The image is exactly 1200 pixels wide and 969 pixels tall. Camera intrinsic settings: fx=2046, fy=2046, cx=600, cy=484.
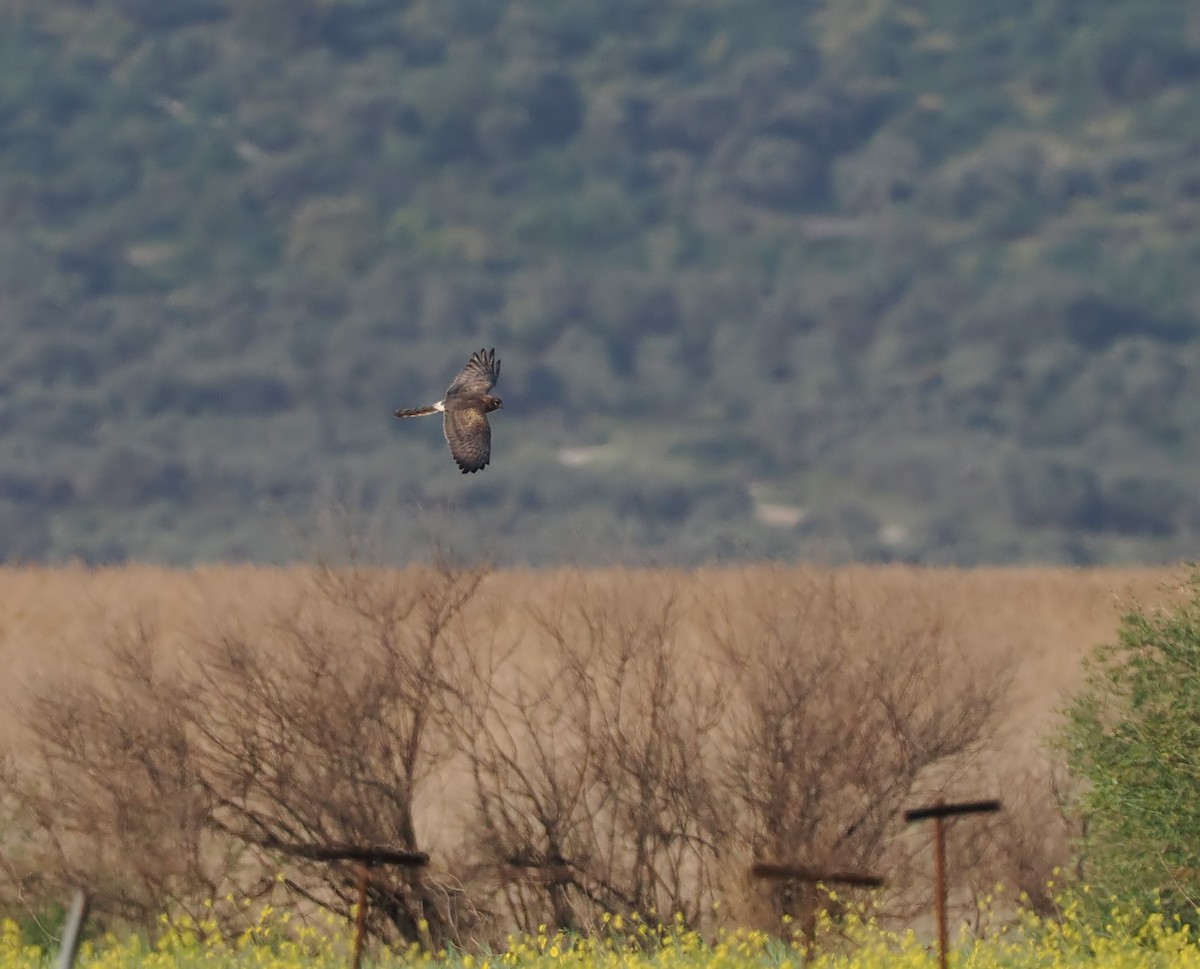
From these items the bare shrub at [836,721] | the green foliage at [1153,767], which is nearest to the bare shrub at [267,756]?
the bare shrub at [836,721]

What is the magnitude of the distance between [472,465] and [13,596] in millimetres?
44078

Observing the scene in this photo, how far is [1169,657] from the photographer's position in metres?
23.9

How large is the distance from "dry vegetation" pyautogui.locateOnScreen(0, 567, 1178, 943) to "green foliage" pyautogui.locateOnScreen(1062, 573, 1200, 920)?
2809 mm

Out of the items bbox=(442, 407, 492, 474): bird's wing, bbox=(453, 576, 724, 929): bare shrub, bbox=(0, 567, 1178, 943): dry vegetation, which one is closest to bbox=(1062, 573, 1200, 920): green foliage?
bbox=(0, 567, 1178, 943): dry vegetation

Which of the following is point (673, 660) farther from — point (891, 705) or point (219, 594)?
point (219, 594)

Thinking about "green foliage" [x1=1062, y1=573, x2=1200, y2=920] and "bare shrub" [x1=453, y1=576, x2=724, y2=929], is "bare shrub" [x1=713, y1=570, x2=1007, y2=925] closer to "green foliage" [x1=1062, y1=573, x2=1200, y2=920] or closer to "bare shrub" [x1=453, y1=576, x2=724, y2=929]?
"bare shrub" [x1=453, y1=576, x2=724, y2=929]

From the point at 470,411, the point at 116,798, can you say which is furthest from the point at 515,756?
the point at 470,411

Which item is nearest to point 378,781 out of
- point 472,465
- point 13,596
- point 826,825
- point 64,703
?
point 64,703

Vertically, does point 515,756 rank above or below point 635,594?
below

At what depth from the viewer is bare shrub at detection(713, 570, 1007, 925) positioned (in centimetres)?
2978

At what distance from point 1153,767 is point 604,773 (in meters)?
8.84

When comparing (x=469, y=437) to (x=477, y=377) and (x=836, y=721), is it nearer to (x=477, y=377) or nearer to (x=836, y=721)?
(x=477, y=377)

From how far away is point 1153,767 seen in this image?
24391 mm

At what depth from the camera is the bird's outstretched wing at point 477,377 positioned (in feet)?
57.8
